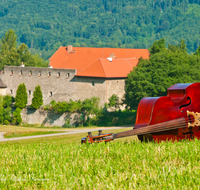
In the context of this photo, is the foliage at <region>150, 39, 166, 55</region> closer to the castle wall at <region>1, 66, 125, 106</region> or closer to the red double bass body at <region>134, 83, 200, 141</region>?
the castle wall at <region>1, 66, 125, 106</region>

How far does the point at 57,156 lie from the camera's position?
185 inches

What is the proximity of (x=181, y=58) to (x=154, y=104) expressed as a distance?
33.5 m

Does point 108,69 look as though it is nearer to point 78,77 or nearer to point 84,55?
point 78,77

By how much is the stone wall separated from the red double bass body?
3672 centimetres

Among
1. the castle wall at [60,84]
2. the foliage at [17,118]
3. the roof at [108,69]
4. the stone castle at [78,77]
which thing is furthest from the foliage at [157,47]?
the foliage at [17,118]

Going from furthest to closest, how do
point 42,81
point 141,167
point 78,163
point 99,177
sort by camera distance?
1. point 42,81
2. point 78,163
3. point 141,167
4. point 99,177

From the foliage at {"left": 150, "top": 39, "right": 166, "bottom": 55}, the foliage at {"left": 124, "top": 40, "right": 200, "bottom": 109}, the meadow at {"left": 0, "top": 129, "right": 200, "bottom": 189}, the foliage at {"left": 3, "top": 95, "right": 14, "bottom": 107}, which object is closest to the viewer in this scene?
the meadow at {"left": 0, "top": 129, "right": 200, "bottom": 189}

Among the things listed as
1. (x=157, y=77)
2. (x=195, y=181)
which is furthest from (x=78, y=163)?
(x=157, y=77)

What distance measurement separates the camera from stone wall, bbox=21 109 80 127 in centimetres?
4247

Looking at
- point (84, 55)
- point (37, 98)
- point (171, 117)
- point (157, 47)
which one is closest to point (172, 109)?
point (171, 117)

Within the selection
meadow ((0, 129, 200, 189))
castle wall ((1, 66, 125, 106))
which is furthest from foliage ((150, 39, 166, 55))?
meadow ((0, 129, 200, 189))

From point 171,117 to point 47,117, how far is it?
1538 inches

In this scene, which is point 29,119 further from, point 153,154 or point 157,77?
point 153,154

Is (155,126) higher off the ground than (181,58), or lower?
lower
